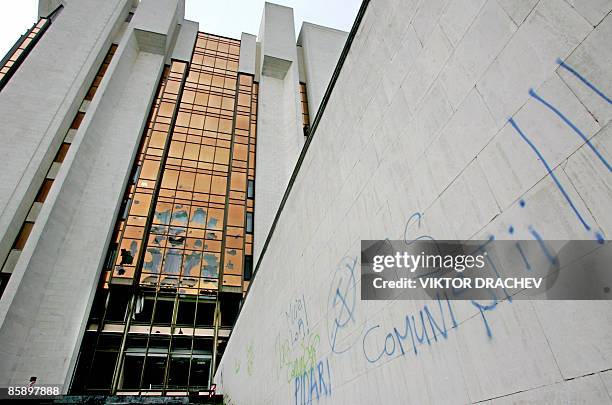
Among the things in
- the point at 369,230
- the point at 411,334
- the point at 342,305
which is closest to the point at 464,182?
the point at 411,334

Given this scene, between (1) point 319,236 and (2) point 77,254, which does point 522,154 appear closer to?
(1) point 319,236

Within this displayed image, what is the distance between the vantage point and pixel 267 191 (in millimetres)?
22766

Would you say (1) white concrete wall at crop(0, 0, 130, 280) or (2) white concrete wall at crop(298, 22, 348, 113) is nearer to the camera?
(1) white concrete wall at crop(0, 0, 130, 280)

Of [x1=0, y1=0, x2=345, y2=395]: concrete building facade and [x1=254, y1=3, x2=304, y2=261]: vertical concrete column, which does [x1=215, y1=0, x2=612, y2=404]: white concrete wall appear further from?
[x1=0, y1=0, x2=345, y2=395]: concrete building facade

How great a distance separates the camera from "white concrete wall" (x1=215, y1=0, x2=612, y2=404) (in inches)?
57.5

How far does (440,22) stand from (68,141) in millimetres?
24494

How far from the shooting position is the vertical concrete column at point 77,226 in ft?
49.3

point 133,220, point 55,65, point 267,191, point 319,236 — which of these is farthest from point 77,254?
point 319,236

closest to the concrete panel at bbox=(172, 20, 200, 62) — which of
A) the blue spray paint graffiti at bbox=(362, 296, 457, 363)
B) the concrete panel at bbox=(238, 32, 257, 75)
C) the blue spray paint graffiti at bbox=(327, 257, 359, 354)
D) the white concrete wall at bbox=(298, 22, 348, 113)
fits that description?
the concrete panel at bbox=(238, 32, 257, 75)

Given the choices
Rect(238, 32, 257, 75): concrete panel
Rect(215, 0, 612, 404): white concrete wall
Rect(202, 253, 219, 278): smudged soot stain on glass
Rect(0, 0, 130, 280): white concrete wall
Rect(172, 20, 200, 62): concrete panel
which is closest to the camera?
Rect(215, 0, 612, 404): white concrete wall

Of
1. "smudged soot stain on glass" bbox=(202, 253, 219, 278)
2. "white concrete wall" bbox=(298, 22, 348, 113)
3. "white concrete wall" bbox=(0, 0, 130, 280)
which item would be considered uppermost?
"white concrete wall" bbox=(298, 22, 348, 113)

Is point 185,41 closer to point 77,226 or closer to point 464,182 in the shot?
point 77,226

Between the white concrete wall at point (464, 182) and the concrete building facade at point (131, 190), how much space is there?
1723cm

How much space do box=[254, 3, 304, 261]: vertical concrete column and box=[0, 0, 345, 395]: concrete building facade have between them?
130 mm
